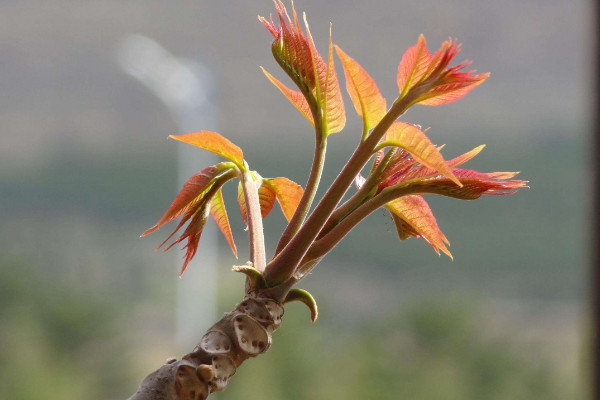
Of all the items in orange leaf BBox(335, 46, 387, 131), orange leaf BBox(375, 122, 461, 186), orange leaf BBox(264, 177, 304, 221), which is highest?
orange leaf BBox(335, 46, 387, 131)

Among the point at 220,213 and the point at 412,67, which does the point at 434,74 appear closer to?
the point at 412,67

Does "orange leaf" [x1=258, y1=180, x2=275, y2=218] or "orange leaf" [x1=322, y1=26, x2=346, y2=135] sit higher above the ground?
"orange leaf" [x1=322, y1=26, x2=346, y2=135]

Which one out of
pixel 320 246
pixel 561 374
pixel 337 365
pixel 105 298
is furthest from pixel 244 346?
pixel 561 374

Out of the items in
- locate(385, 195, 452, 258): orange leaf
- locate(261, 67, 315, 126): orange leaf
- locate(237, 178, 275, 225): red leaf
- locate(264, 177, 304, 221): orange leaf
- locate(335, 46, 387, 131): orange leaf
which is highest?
locate(335, 46, 387, 131): orange leaf

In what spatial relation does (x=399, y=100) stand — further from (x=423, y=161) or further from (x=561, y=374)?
(x=561, y=374)

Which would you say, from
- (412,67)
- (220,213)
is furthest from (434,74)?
(220,213)

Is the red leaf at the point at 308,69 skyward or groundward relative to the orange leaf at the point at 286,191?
skyward

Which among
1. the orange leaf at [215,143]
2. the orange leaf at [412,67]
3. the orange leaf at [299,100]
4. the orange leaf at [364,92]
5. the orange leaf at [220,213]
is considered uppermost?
the orange leaf at [412,67]
